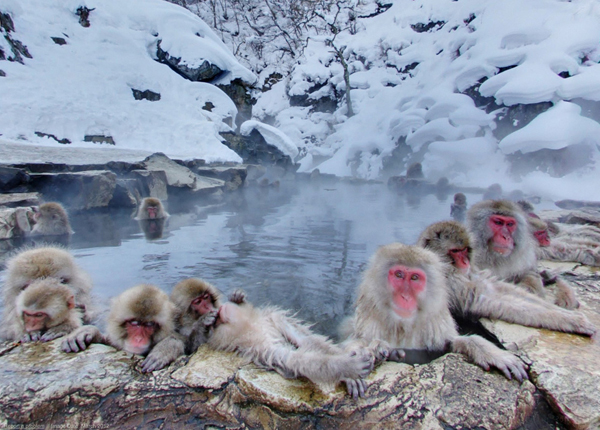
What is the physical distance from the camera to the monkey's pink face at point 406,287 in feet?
5.09

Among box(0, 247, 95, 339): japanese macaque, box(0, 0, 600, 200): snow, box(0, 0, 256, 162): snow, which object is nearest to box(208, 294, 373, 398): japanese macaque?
box(0, 247, 95, 339): japanese macaque

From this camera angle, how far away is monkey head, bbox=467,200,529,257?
220 centimetres

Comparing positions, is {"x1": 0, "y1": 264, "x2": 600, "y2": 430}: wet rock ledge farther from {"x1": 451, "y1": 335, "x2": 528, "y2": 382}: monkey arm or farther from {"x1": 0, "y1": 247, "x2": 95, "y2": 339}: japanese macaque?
{"x1": 0, "y1": 247, "x2": 95, "y2": 339}: japanese macaque

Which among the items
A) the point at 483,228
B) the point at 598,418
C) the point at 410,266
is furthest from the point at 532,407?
the point at 483,228

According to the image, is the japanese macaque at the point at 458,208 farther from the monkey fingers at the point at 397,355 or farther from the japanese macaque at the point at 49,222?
the japanese macaque at the point at 49,222

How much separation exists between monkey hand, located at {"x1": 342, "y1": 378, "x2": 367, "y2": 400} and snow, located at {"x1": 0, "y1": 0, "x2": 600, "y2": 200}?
9360 mm

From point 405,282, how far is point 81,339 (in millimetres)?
1541

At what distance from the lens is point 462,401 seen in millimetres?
1312

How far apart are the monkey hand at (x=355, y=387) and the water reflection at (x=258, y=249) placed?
0.90 meters

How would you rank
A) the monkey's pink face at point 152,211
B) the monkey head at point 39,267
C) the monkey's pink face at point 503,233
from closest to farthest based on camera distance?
1. the monkey head at point 39,267
2. the monkey's pink face at point 503,233
3. the monkey's pink face at point 152,211

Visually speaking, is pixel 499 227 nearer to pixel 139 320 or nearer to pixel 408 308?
pixel 408 308

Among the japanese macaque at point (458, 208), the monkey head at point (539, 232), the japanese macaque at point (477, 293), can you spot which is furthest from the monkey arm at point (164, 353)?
the japanese macaque at point (458, 208)

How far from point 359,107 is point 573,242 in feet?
57.0

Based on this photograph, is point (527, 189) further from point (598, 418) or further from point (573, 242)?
point (598, 418)
